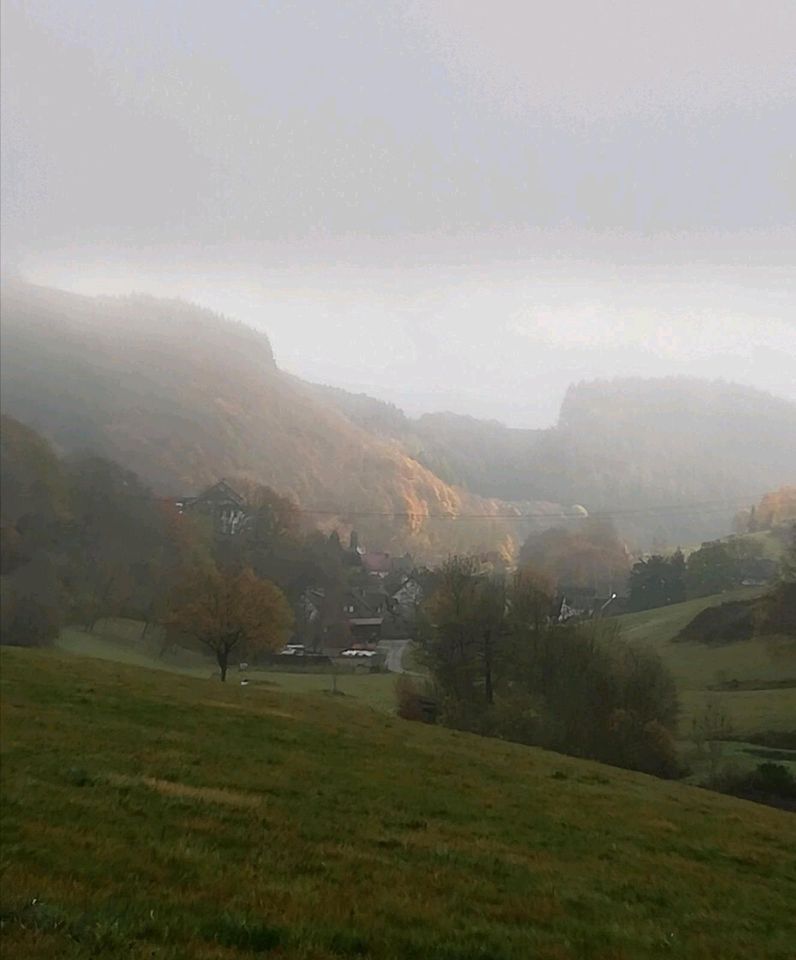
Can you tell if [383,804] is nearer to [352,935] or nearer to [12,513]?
[352,935]

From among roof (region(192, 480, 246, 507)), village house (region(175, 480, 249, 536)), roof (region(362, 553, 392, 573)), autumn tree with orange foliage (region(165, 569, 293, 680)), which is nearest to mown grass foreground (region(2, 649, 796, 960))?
autumn tree with orange foliage (region(165, 569, 293, 680))

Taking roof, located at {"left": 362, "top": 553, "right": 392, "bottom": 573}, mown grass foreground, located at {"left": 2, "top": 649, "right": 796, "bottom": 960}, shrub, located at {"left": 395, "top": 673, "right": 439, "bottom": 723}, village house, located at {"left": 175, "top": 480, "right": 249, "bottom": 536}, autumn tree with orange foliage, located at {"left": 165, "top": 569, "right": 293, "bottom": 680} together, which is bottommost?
shrub, located at {"left": 395, "top": 673, "right": 439, "bottom": 723}

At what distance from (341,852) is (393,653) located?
9162 centimetres

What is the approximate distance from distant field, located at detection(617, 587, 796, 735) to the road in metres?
25.1

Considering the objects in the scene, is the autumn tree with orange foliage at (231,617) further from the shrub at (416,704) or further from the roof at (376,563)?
the roof at (376,563)

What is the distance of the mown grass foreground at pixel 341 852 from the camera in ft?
26.7

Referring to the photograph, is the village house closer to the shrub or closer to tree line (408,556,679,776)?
tree line (408,556,679,776)

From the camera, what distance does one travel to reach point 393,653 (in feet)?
336

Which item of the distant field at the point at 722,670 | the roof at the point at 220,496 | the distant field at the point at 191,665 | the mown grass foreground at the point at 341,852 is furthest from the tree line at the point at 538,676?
the roof at the point at 220,496

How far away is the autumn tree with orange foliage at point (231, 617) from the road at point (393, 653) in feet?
78.4

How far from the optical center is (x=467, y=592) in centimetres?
5672

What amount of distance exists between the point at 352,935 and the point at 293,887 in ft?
5.86

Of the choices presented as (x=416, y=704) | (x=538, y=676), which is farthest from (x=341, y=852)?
(x=416, y=704)

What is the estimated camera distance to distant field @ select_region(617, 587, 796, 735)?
5412 centimetres
